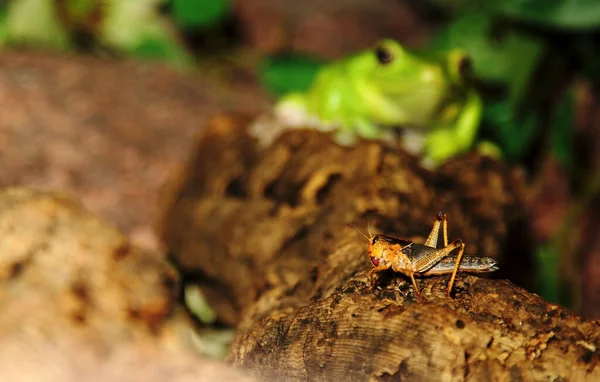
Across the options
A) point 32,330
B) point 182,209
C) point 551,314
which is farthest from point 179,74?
point 551,314

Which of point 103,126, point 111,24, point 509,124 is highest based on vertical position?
point 509,124

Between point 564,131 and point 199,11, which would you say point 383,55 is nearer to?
point 564,131

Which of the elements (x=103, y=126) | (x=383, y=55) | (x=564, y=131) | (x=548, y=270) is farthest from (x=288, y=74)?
(x=548, y=270)

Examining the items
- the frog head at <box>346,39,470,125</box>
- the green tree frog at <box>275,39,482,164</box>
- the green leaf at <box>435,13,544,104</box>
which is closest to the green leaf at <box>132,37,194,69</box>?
the green tree frog at <box>275,39,482,164</box>

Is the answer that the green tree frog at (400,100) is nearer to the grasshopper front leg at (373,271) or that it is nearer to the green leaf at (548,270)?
the green leaf at (548,270)

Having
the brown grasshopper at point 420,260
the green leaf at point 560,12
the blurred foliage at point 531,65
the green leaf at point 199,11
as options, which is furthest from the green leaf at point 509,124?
the green leaf at point 199,11

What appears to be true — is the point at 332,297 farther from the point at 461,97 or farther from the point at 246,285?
the point at 461,97

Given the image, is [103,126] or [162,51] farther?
[162,51]
